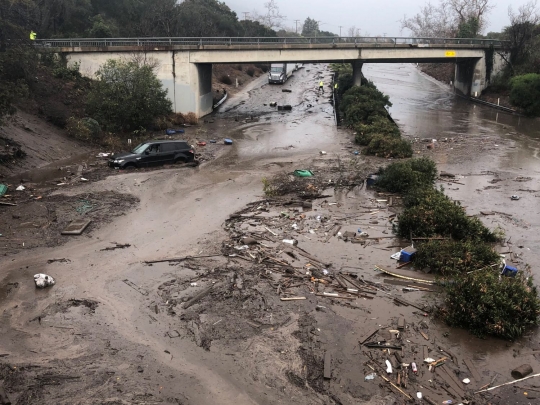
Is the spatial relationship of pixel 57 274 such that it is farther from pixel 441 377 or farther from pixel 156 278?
pixel 441 377

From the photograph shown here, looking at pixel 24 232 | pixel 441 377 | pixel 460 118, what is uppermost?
pixel 460 118

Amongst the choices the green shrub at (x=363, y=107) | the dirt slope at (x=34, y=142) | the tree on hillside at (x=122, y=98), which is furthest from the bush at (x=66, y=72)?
the green shrub at (x=363, y=107)

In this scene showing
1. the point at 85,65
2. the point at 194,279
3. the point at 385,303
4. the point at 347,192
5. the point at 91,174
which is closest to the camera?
the point at 385,303

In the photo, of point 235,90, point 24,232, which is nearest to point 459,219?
point 24,232

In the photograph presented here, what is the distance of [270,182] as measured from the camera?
21891 millimetres

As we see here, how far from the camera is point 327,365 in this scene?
934cm

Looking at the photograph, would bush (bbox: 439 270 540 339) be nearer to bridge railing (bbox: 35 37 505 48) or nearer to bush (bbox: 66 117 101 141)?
bush (bbox: 66 117 101 141)

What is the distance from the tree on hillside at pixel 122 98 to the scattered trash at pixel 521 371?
26.8 meters

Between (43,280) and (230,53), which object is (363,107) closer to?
(230,53)

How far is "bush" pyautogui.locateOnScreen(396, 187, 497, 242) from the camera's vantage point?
1529 centimetres

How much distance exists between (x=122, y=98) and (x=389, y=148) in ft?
55.2

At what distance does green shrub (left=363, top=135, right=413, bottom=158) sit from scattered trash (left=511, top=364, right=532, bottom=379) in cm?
1900

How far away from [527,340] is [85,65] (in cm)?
3767

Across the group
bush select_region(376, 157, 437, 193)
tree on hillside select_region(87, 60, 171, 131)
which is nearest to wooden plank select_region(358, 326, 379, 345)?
bush select_region(376, 157, 437, 193)
